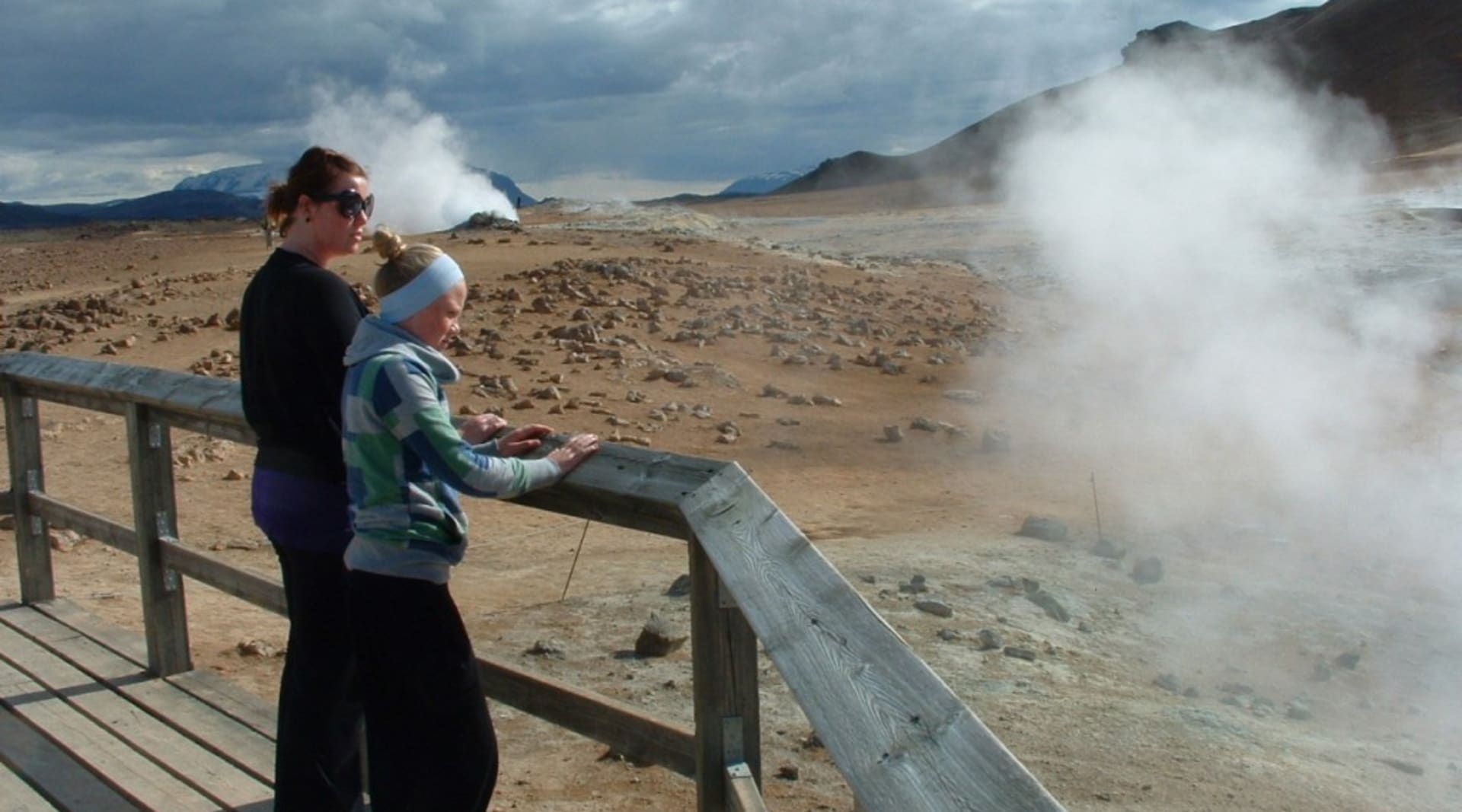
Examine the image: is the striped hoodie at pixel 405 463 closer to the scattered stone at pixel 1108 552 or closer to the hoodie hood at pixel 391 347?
the hoodie hood at pixel 391 347

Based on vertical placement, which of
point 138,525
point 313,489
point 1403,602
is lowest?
point 1403,602

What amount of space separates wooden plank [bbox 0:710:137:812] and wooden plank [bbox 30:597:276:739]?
0.40 metres

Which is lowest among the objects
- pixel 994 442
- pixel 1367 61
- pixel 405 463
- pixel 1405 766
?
pixel 1405 766

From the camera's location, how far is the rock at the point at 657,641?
18.0 ft

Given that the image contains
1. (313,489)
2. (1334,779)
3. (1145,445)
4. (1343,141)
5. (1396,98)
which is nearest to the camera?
(313,489)

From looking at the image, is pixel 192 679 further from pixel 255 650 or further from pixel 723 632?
pixel 723 632

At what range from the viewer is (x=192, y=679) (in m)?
4.18

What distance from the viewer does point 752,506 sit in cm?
220

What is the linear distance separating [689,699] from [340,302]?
2756 millimetres

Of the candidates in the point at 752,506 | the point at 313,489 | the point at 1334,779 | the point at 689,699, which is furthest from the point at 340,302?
the point at 1334,779

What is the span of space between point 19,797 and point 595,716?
1.65 m

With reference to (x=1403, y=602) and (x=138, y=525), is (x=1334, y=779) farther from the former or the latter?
(x=138, y=525)

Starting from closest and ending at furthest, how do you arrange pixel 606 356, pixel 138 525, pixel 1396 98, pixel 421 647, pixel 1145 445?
pixel 421 647
pixel 138 525
pixel 1145 445
pixel 606 356
pixel 1396 98

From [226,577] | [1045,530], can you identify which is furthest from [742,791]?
[1045,530]
